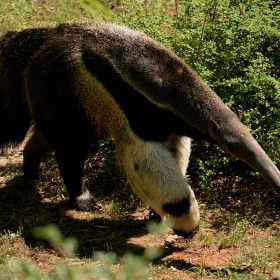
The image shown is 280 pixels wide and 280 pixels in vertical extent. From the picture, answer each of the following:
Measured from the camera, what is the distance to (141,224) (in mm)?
6418

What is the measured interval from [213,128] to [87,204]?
2.18m

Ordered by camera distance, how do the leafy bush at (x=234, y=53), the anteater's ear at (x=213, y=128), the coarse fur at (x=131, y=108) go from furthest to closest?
the leafy bush at (x=234, y=53) < the coarse fur at (x=131, y=108) < the anteater's ear at (x=213, y=128)

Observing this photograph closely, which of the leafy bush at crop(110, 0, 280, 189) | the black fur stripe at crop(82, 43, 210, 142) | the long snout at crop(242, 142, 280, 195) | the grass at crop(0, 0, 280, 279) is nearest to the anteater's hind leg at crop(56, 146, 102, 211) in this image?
the grass at crop(0, 0, 280, 279)

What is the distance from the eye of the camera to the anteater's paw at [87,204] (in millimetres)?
6629

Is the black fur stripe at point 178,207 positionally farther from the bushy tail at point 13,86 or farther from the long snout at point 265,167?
the bushy tail at point 13,86

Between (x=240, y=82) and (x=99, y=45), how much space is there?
6.91 feet

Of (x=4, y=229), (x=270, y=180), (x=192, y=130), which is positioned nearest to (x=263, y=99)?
(x=192, y=130)

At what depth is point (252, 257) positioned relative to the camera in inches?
216

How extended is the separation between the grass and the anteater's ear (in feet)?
4.13

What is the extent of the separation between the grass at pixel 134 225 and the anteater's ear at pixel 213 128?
1260mm

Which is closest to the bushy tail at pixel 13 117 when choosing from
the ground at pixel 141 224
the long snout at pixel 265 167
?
the ground at pixel 141 224

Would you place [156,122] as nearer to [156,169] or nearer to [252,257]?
[156,169]

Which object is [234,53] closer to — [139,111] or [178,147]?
[178,147]

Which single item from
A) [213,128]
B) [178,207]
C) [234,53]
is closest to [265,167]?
[213,128]
